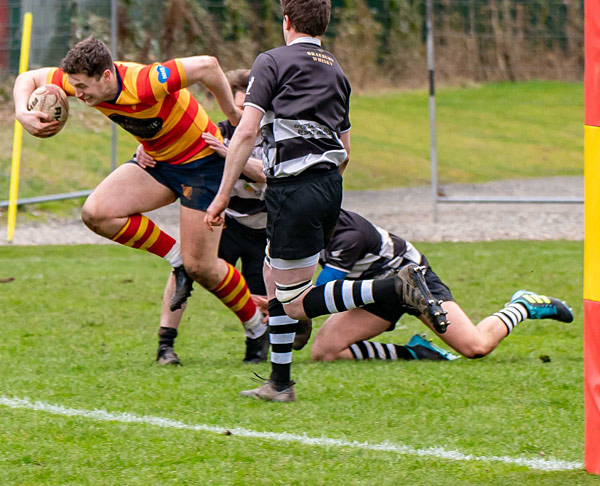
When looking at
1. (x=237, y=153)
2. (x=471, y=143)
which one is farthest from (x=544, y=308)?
(x=471, y=143)

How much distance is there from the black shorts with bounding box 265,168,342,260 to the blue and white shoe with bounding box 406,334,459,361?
5.12 feet

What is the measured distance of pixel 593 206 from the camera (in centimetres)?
350

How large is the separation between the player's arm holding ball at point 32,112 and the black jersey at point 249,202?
1.18 meters

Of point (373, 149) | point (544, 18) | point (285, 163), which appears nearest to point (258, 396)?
point (285, 163)

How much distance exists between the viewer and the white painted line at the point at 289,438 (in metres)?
3.96

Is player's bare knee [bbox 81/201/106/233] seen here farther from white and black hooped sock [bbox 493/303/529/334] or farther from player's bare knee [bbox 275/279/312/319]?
white and black hooped sock [bbox 493/303/529/334]

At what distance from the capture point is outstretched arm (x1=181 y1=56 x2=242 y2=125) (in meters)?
5.47

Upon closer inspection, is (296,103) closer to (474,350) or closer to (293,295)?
(293,295)

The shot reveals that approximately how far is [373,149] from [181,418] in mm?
11882

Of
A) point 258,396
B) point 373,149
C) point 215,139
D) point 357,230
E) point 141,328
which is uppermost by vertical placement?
point 215,139

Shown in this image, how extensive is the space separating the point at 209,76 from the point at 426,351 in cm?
213

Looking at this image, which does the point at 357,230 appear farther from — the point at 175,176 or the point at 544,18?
the point at 544,18

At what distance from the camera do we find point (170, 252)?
5957mm

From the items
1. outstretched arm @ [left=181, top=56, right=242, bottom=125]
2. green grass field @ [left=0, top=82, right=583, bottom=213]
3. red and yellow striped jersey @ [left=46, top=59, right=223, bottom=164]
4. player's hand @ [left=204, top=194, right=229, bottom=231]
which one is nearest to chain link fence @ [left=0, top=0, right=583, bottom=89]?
green grass field @ [left=0, top=82, right=583, bottom=213]
